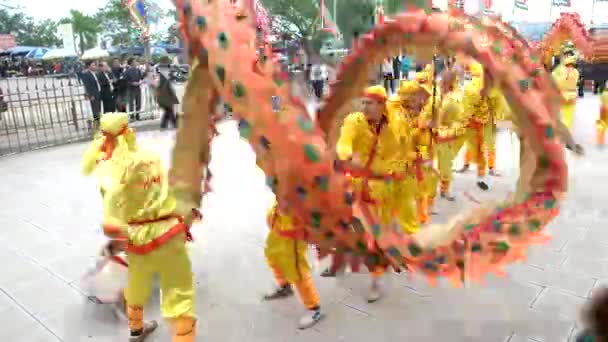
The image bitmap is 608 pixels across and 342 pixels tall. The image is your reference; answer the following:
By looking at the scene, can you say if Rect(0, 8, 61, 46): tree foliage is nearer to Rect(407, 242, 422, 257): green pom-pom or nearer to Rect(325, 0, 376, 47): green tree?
Rect(325, 0, 376, 47): green tree

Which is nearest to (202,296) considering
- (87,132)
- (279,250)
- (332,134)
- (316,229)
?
(279,250)

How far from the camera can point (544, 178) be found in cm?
203

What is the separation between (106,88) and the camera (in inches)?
390

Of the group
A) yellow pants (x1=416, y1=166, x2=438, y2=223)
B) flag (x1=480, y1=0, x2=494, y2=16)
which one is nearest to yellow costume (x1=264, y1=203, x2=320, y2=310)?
flag (x1=480, y1=0, x2=494, y2=16)

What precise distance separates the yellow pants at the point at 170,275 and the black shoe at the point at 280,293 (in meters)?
0.93

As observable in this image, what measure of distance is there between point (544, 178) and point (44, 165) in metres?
7.64

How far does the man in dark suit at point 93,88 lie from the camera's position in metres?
9.60

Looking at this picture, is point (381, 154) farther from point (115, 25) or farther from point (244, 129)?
point (115, 25)

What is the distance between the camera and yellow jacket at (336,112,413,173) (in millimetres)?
3341

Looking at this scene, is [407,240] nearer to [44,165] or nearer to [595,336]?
[595,336]

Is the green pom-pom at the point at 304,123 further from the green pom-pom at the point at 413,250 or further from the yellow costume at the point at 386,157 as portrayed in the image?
the yellow costume at the point at 386,157

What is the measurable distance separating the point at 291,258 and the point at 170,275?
77cm

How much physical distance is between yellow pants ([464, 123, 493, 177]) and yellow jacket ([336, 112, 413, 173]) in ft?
9.09

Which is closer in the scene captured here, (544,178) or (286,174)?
(286,174)
